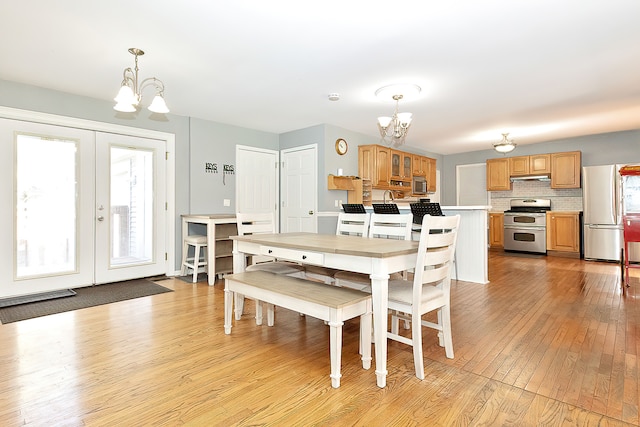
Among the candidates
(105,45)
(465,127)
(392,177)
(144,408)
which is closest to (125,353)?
(144,408)

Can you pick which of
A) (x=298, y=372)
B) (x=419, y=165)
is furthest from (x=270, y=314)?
(x=419, y=165)

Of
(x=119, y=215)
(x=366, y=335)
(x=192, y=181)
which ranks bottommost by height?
(x=366, y=335)

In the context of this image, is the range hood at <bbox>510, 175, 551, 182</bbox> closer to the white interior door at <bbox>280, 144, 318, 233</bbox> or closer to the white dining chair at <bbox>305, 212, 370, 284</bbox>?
the white interior door at <bbox>280, 144, 318, 233</bbox>

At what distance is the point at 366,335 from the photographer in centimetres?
209

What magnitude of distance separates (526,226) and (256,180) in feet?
18.4

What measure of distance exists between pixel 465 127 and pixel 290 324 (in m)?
4.70

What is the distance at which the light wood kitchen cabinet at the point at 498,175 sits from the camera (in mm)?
7621

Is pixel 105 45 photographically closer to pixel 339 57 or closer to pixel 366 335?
pixel 339 57

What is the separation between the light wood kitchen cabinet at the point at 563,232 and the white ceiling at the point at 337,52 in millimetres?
2513

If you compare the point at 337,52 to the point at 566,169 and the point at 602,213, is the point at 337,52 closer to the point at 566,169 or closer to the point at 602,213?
the point at 602,213

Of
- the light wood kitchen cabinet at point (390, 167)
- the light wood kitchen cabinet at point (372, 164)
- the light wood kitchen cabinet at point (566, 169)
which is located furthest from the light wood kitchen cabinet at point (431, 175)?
the light wood kitchen cabinet at point (566, 169)

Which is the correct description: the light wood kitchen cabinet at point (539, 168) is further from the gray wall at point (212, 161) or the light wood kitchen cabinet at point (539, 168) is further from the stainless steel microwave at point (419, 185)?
the gray wall at point (212, 161)

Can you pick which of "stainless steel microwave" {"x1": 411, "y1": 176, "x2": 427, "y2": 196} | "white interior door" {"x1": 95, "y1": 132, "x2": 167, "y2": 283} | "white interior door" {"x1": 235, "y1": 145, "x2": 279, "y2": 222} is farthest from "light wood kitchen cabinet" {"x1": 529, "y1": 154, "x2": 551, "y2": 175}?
"white interior door" {"x1": 95, "y1": 132, "x2": 167, "y2": 283}

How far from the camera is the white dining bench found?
74.3 inches
